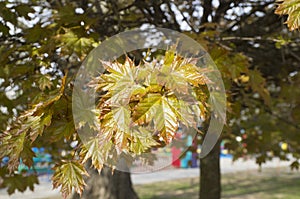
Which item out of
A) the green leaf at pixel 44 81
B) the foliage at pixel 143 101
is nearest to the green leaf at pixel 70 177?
the foliage at pixel 143 101

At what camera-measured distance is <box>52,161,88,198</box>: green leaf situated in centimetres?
126

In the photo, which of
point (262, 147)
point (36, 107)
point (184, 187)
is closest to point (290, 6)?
point (36, 107)

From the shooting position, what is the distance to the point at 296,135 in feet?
11.9

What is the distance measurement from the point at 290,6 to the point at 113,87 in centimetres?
60

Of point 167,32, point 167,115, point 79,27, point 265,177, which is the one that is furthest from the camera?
point 265,177

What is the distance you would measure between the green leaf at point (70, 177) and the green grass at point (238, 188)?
587cm

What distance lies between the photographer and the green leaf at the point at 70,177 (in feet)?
4.13

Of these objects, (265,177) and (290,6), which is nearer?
(290,6)

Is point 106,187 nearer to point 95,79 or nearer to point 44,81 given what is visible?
point 44,81

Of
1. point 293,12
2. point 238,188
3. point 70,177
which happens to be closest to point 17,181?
point 70,177

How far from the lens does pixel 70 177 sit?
128 cm

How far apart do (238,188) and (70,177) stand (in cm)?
734

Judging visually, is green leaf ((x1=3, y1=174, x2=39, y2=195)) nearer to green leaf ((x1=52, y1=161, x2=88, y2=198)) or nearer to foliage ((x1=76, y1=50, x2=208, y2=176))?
green leaf ((x1=52, y1=161, x2=88, y2=198))

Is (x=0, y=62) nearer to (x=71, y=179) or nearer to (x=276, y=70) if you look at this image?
(x=71, y=179)
